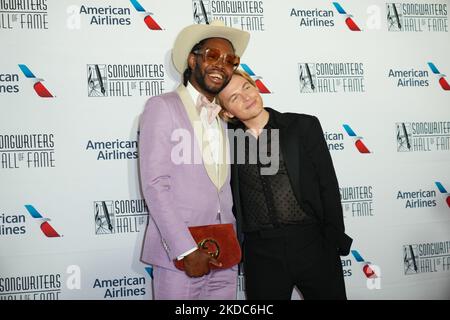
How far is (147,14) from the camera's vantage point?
2.65 metres

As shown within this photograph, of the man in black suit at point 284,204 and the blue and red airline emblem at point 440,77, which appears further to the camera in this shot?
the blue and red airline emblem at point 440,77

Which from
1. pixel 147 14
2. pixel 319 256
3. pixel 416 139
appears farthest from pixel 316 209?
pixel 147 14

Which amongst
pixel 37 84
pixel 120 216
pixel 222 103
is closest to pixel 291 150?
pixel 222 103

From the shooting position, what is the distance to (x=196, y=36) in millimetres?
2090

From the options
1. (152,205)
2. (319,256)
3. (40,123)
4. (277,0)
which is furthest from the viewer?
(277,0)

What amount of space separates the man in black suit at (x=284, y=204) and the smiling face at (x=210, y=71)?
74 millimetres

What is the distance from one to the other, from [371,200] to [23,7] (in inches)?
100

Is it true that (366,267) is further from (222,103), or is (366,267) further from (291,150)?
(222,103)

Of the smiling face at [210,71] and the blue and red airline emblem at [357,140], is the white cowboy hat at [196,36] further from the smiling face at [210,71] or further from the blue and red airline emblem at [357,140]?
the blue and red airline emblem at [357,140]

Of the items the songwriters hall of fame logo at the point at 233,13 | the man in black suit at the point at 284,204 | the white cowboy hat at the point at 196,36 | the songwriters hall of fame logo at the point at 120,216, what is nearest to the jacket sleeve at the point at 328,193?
the man in black suit at the point at 284,204

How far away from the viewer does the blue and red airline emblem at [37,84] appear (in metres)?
2.51

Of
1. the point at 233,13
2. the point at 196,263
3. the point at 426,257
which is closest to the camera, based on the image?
the point at 196,263

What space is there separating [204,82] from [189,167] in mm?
427
